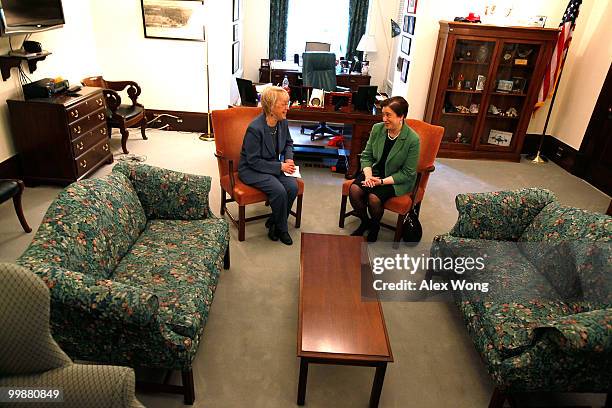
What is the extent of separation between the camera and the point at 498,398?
2.00 m

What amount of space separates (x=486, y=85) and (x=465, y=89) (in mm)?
243

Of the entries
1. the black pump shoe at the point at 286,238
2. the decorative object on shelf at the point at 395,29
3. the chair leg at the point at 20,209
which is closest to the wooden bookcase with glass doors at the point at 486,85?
the decorative object on shelf at the point at 395,29

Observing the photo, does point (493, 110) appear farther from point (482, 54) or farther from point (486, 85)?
point (482, 54)

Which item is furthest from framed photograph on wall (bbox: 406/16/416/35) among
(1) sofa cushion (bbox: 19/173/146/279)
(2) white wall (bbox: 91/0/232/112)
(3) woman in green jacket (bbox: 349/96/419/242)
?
(1) sofa cushion (bbox: 19/173/146/279)

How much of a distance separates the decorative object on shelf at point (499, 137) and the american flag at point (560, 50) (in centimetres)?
51

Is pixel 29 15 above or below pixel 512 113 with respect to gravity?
above

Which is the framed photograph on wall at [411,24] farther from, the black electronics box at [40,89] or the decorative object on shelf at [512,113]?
the black electronics box at [40,89]

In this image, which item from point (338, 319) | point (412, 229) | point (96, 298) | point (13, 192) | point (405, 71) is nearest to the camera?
point (96, 298)

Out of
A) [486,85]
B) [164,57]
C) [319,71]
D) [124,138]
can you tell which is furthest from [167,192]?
[486,85]

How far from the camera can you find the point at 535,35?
4945mm

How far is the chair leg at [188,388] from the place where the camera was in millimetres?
1954

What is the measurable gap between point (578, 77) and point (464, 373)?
4.64 m

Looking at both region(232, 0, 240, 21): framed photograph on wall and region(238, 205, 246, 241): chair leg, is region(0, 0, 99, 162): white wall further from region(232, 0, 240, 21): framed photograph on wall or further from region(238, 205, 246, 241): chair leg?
region(238, 205, 246, 241): chair leg

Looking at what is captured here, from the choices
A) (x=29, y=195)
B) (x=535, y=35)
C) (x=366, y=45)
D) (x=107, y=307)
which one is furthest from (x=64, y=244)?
(x=366, y=45)
